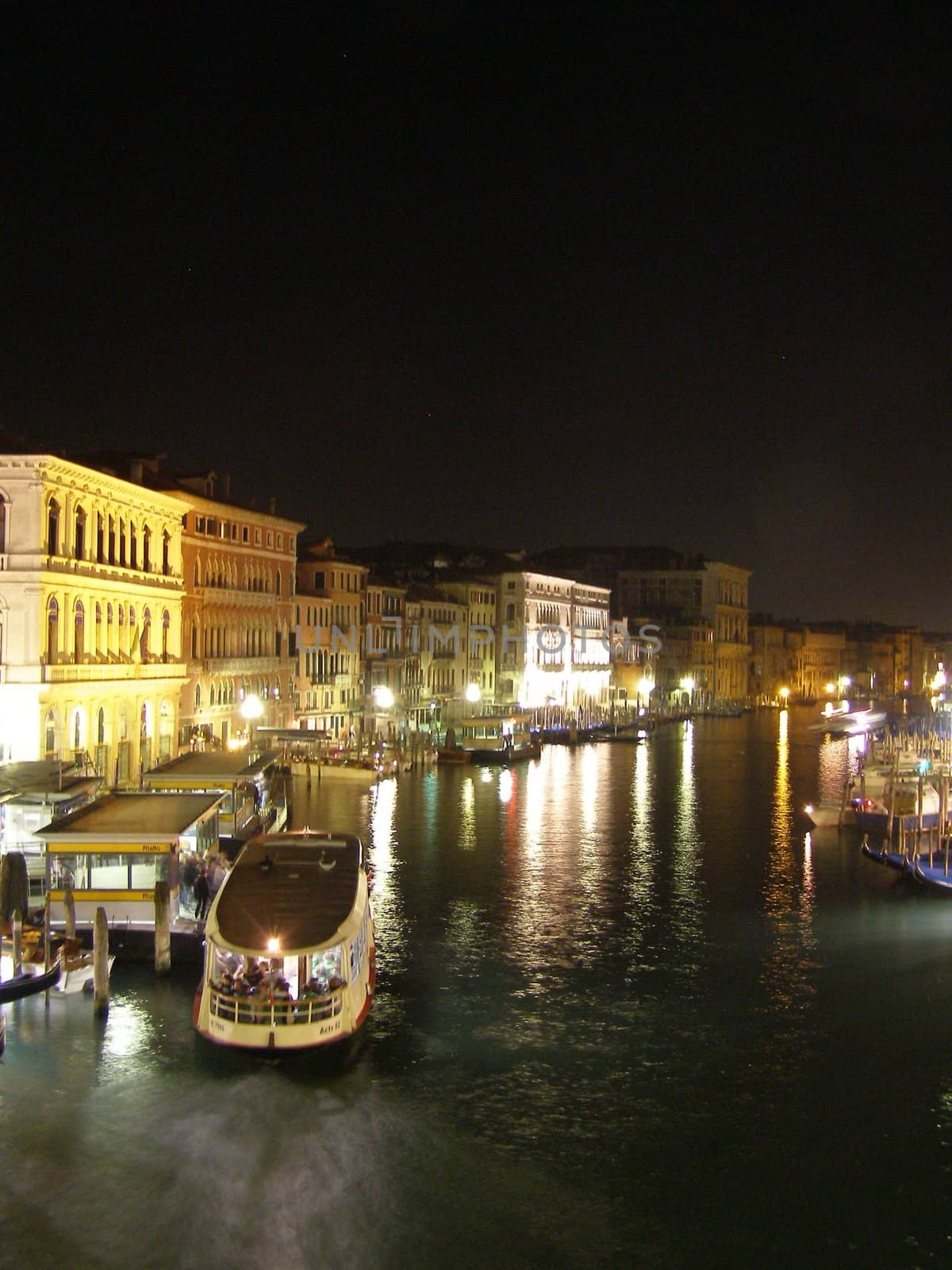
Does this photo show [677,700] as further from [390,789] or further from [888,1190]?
[888,1190]

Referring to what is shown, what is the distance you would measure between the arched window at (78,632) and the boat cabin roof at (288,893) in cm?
1060

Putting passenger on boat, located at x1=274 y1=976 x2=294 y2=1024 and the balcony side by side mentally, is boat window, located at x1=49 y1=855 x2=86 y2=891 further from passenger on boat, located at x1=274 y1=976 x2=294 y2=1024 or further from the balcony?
the balcony

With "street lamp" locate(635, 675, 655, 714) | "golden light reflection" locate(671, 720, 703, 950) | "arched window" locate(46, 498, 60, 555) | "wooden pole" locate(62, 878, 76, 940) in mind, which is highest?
"arched window" locate(46, 498, 60, 555)

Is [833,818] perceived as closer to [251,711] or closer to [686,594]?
[251,711]

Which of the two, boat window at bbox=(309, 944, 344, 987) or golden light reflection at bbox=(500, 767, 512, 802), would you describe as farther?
golden light reflection at bbox=(500, 767, 512, 802)

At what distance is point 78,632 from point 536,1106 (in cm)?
1627

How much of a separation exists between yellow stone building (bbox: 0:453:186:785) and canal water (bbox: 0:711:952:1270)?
7.46 meters

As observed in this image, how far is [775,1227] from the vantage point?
1026 cm

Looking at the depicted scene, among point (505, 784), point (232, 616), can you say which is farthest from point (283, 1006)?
point (505, 784)

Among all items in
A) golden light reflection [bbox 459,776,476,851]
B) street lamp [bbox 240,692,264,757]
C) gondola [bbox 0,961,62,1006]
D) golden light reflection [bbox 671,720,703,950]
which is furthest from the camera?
street lamp [bbox 240,692,264,757]

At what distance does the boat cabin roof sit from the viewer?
523 inches

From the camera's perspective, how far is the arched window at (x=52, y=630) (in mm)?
24250

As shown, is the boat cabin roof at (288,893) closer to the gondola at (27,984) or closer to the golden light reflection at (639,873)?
the gondola at (27,984)

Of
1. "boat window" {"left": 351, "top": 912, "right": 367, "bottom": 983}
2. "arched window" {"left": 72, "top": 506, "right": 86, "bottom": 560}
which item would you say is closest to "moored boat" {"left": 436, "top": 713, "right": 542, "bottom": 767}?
"arched window" {"left": 72, "top": 506, "right": 86, "bottom": 560}
